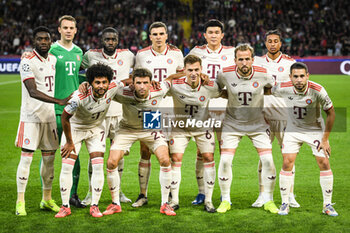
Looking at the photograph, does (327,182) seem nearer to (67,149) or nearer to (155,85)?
(155,85)

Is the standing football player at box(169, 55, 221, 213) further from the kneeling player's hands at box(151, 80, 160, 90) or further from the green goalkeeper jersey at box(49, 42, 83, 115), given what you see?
the green goalkeeper jersey at box(49, 42, 83, 115)

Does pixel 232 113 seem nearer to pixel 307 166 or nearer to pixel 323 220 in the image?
pixel 323 220

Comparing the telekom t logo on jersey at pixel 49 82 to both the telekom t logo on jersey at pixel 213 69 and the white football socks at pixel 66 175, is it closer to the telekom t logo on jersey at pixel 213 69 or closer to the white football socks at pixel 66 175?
the white football socks at pixel 66 175

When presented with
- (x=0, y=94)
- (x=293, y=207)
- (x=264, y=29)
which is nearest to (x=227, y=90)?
(x=293, y=207)

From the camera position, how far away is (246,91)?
20.9 feet

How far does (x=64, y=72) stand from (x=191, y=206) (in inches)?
99.8

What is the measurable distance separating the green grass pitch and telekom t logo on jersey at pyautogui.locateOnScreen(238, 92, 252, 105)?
1443 mm

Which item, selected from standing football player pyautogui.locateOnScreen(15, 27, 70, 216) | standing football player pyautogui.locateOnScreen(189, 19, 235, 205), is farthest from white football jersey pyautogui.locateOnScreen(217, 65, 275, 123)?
standing football player pyautogui.locateOnScreen(15, 27, 70, 216)

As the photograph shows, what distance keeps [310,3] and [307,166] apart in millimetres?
24459

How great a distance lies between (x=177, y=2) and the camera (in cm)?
3203

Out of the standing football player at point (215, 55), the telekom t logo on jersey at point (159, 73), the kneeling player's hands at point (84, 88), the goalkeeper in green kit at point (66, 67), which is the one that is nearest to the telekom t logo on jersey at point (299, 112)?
the standing football player at point (215, 55)

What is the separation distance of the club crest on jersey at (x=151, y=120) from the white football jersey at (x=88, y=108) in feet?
1.71

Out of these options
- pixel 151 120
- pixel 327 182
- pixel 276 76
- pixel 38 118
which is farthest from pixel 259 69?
pixel 38 118

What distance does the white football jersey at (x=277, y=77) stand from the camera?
22.8 ft
